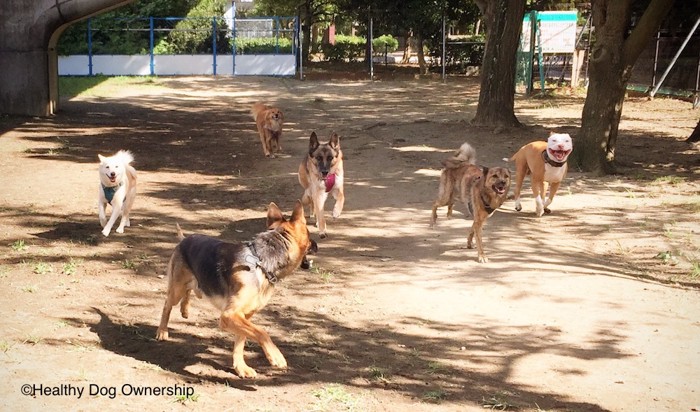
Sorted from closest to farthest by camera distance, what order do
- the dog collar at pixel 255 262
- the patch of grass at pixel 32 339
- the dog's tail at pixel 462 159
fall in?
the dog collar at pixel 255 262
the patch of grass at pixel 32 339
the dog's tail at pixel 462 159

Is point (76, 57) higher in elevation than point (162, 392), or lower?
higher

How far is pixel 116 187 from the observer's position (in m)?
9.48

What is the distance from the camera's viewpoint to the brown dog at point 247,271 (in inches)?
220

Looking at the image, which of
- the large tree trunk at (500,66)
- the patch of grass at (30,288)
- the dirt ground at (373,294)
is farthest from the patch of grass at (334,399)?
the large tree trunk at (500,66)

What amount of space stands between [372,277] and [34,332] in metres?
3.64

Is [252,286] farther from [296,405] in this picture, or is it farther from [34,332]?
[34,332]

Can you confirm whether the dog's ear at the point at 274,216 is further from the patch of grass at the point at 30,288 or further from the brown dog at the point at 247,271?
the patch of grass at the point at 30,288

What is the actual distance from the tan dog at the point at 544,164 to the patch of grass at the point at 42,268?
6.72m

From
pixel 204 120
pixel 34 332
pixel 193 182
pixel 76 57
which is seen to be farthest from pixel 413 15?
pixel 34 332

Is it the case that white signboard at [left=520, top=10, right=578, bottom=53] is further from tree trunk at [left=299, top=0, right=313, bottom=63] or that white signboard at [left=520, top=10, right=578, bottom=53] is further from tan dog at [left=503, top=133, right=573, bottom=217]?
tan dog at [left=503, top=133, right=573, bottom=217]

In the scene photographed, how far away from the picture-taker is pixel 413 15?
40000mm

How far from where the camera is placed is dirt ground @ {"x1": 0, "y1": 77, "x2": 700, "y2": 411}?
18.5 feet

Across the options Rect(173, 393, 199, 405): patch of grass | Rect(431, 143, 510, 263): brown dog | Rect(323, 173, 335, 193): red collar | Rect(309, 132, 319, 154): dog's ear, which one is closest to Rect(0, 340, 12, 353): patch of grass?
Rect(173, 393, 199, 405): patch of grass

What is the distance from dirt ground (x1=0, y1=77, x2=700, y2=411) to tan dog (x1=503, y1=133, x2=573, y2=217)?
33 cm
